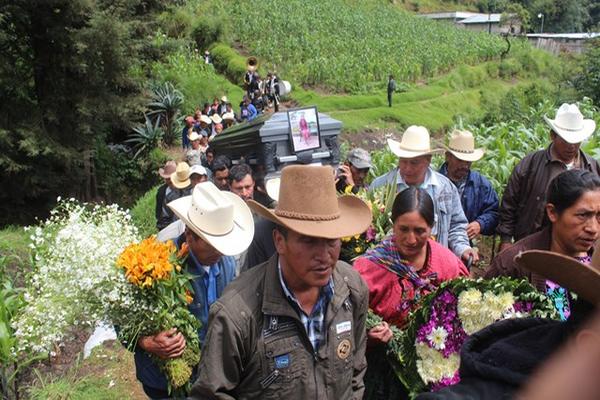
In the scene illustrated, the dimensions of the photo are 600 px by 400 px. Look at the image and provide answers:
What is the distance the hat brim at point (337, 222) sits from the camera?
2334mm

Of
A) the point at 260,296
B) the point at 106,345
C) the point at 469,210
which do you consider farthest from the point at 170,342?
the point at 469,210

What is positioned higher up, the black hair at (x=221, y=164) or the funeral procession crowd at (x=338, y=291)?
the funeral procession crowd at (x=338, y=291)

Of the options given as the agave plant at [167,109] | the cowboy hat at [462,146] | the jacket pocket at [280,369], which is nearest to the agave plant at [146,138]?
the agave plant at [167,109]

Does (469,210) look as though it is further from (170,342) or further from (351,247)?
(170,342)

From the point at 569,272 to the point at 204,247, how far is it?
2.17 meters

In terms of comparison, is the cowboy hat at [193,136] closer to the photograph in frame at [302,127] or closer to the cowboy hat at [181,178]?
the photograph in frame at [302,127]

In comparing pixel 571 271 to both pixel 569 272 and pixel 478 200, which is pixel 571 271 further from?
pixel 478 200

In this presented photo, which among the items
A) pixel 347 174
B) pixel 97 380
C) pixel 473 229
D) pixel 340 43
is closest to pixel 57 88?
pixel 347 174

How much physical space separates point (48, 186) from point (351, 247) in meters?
11.6

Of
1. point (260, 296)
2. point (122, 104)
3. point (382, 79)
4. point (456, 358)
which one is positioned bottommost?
point (382, 79)

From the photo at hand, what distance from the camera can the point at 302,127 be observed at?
807 cm

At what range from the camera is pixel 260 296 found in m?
2.34

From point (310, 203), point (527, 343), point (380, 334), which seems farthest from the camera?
point (380, 334)

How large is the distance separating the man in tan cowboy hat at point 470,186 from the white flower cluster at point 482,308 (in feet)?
9.37
